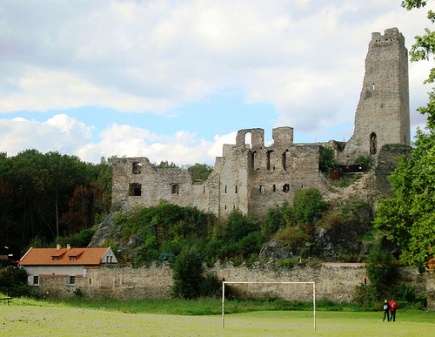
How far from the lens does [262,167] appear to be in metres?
64.4

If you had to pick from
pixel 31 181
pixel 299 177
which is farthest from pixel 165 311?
pixel 31 181

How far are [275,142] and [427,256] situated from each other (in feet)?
83.6

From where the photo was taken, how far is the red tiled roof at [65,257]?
60753 mm

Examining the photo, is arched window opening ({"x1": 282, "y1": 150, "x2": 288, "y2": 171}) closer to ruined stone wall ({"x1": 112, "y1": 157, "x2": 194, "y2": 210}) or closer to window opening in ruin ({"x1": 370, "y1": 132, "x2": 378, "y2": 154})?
window opening in ruin ({"x1": 370, "y1": 132, "x2": 378, "y2": 154})

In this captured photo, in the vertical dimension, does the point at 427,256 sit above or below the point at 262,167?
below

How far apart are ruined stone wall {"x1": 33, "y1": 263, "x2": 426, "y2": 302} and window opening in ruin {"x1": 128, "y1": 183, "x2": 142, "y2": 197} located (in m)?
11.1

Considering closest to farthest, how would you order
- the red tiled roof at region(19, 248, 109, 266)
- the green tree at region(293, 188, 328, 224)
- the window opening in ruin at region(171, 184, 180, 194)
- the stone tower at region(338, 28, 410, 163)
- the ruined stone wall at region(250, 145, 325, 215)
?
the green tree at region(293, 188, 328, 224) → the red tiled roof at region(19, 248, 109, 266) → the ruined stone wall at region(250, 145, 325, 215) → the stone tower at region(338, 28, 410, 163) → the window opening in ruin at region(171, 184, 180, 194)

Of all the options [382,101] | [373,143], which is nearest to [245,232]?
[373,143]

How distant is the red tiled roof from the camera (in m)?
60.8

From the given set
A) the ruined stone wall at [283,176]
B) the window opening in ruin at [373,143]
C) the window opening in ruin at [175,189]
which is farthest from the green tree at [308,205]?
the window opening in ruin at [175,189]

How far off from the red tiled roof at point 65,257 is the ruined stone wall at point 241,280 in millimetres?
1146

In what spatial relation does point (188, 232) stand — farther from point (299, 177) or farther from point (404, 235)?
point (404, 235)

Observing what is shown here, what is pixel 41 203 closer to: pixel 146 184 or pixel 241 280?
pixel 146 184

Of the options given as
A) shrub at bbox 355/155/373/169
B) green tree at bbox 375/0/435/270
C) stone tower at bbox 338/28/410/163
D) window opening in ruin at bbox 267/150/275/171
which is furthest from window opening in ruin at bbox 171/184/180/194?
green tree at bbox 375/0/435/270
